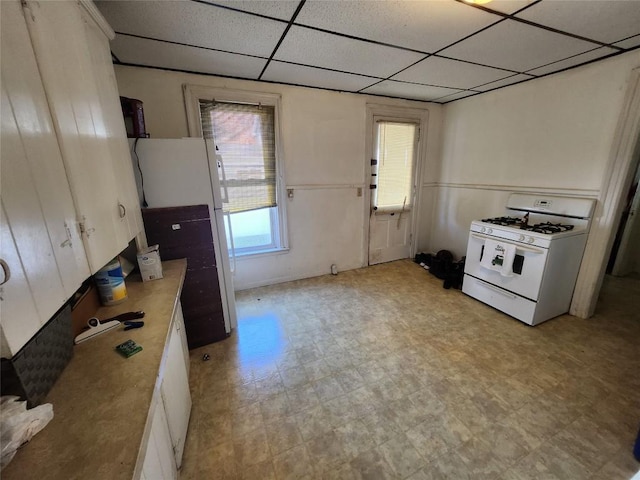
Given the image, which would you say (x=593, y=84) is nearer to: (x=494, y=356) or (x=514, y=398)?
(x=494, y=356)

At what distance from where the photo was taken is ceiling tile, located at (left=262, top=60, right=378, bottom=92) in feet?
8.16

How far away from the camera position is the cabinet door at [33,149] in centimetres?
66

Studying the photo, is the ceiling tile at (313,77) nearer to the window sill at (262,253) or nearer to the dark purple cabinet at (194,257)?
the dark purple cabinet at (194,257)

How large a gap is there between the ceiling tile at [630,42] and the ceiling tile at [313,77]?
1922 mm

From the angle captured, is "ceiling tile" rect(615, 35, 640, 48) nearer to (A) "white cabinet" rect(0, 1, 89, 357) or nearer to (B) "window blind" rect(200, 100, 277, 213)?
(B) "window blind" rect(200, 100, 277, 213)

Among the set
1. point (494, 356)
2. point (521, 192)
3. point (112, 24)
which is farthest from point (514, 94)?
point (112, 24)

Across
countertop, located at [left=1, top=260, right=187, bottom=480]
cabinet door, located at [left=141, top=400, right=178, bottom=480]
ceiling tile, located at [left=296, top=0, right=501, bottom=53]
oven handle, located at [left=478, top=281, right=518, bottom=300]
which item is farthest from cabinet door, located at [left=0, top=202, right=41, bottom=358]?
oven handle, located at [left=478, top=281, right=518, bottom=300]

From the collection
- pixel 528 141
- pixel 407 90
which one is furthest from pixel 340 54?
pixel 528 141

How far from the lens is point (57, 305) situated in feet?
2.63

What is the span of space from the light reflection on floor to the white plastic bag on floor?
1.45m

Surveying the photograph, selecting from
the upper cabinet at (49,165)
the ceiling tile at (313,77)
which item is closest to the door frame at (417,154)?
the ceiling tile at (313,77)

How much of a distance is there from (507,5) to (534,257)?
1987mm

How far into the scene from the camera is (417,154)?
3979 millimetres

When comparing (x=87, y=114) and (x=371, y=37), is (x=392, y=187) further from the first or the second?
(x=87, y=114)
